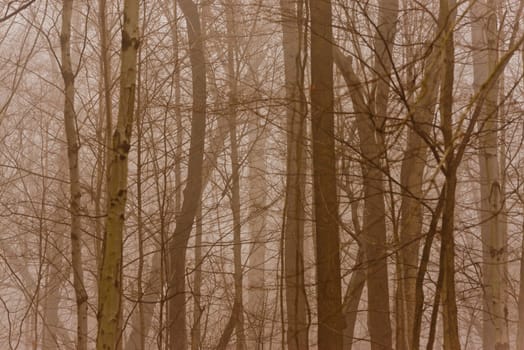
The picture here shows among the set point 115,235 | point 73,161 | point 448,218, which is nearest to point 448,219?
point 448,218

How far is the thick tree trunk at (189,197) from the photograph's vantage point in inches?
288

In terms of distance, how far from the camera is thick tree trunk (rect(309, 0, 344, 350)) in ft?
16.5

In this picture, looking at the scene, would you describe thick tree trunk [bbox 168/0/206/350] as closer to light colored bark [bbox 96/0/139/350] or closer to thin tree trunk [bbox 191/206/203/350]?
thin tree trunk [bbox 191/206/203/350]

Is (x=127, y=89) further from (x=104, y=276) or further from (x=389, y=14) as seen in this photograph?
(x=389, y=14)

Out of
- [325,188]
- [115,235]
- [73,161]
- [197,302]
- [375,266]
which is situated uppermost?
[73,161]

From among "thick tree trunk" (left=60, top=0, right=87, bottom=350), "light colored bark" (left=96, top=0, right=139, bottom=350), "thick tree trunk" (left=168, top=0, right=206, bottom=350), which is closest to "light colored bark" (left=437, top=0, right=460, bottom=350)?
"light colored bark" (left=96, top=0, right=139, bottom=350)

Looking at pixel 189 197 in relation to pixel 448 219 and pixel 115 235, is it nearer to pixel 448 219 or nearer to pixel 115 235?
pixel 115 235

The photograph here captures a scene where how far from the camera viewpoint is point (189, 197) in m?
7.74

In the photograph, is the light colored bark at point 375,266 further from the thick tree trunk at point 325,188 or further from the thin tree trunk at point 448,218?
the thin tree trunk at point 448,218

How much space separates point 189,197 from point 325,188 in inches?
115

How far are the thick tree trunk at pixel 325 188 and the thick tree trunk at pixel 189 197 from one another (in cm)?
225

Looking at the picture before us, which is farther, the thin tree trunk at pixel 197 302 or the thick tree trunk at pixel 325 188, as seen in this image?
the thin tree trunk at pixel 197 302

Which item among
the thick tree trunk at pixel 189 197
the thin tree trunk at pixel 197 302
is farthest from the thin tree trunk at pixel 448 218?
the thick tree trunk at pixel 189 197

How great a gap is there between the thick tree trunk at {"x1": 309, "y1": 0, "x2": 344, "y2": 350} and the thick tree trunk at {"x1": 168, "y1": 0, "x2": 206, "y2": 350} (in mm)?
2251
